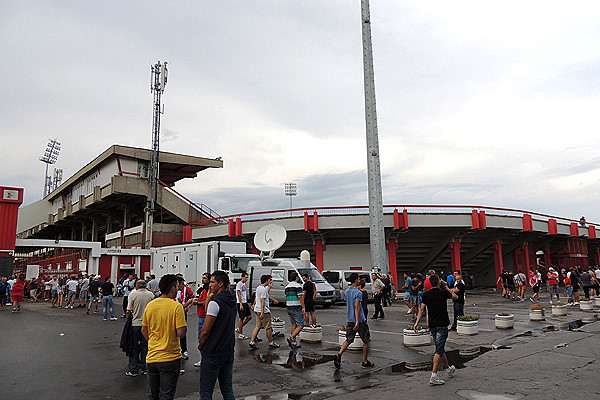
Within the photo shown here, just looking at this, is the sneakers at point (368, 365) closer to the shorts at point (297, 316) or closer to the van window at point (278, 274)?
the shorts at point (297, 316)

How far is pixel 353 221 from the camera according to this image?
31.0m

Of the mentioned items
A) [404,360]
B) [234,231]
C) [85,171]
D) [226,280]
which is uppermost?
[85,171]

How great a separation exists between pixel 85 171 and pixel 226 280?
47424 mm

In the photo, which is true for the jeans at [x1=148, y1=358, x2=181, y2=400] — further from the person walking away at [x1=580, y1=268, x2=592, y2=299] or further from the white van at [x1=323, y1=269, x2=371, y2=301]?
the person walking away at [x1=580, y1=268, x2=592, y2=299]

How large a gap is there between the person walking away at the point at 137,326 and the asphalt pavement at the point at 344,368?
308 millimetres

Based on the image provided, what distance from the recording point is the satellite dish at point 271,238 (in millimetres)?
22125

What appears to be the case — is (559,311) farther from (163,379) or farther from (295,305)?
(163,379)

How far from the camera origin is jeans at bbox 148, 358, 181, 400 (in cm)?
488

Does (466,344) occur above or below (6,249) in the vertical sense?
below

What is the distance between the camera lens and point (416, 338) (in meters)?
10.8

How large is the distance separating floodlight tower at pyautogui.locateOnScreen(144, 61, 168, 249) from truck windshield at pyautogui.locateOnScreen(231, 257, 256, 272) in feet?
55.0

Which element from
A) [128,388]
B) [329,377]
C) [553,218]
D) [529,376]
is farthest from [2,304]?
[553,218]

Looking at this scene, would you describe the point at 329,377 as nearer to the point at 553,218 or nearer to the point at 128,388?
the point at 128,388

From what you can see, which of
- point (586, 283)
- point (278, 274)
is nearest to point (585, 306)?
point (586, 283)
